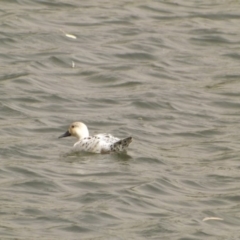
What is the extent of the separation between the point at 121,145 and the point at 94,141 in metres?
0.45

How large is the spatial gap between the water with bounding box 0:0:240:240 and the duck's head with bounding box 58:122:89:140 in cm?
18

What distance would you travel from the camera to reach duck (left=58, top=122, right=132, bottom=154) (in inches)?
520

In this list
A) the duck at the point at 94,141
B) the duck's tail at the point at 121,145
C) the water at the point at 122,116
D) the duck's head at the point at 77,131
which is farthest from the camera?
the duck's head at the point at 77,131

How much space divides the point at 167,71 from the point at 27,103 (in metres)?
2.58

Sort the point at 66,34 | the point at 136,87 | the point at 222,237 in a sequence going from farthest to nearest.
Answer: the point at 66,34, the point at 136,87, the point at 222,237

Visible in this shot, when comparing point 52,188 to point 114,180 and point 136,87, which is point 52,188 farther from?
point 136,87

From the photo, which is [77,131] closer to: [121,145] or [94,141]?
[94,141]

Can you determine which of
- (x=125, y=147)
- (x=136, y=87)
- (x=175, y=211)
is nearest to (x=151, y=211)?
(x=175, y=211)

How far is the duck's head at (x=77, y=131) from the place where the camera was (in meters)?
13.7

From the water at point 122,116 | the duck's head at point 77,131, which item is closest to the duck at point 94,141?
the duck's head at point 77,131

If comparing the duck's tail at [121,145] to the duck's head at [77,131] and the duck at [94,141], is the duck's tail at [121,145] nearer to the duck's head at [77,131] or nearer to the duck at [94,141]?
the duck at [94,141]

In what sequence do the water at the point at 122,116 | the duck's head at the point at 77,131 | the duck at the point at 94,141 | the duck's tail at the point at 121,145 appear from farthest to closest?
1. the duck's head at the point at 77,131
2. the duck at the point at 94,141
3. the duck's tail at the point at 121,145
4. the water at the point at 122,116

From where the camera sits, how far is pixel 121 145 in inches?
518

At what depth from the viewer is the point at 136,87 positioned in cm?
1598
